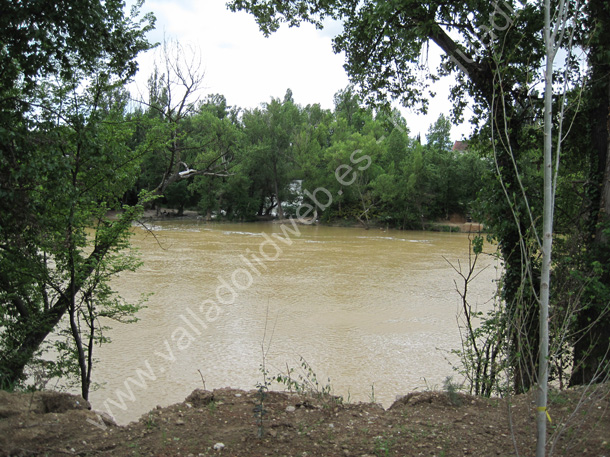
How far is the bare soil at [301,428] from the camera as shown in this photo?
9.47ft

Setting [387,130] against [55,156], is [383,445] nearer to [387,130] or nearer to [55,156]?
[55,156]

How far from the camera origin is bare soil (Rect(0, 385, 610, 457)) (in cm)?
289

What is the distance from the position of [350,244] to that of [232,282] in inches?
490

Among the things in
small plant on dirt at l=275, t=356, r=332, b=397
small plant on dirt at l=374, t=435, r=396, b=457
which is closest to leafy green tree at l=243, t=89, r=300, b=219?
small plant on dirt at l=275, t=356, r=332, b=397

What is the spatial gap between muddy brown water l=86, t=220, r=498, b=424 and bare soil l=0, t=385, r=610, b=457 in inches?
55.2

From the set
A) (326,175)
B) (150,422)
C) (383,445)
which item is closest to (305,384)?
(150,422)

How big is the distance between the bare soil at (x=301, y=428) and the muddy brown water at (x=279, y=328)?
140 centimetres

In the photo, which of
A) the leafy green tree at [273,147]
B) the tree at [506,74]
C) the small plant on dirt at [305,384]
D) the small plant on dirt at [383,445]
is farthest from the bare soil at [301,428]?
the leafy green tree at [273,147]

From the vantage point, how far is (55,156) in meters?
3.32

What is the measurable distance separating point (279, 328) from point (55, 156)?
610 centimetres

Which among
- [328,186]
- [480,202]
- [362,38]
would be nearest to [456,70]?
[362,38]

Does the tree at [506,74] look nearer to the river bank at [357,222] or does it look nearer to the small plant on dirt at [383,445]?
the small plant on dirt at [383,445]

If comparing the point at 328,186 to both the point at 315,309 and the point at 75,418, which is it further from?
the point at 75,418

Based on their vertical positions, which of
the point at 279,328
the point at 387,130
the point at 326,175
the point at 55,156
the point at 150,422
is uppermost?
the point at 326,175
